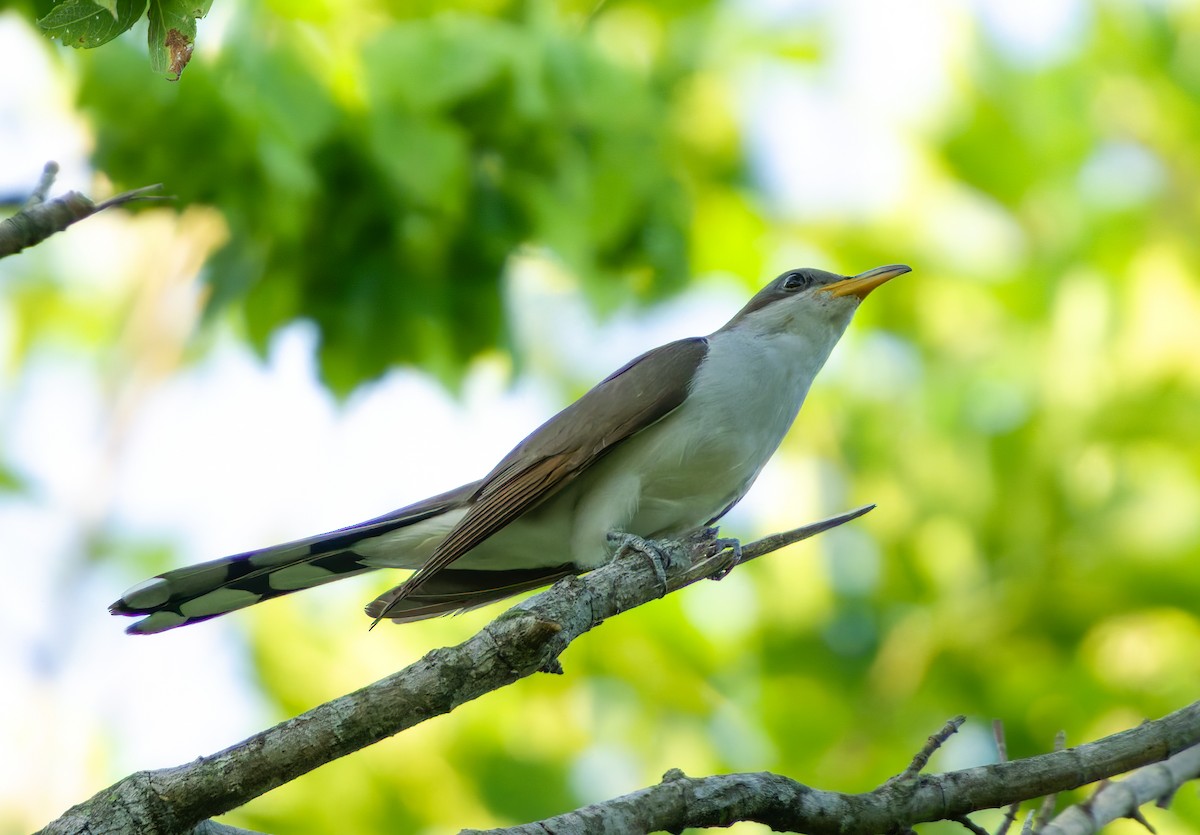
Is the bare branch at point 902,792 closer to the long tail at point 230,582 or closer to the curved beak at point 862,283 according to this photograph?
the long tail at point 230,582

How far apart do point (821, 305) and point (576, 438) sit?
4.80 feet

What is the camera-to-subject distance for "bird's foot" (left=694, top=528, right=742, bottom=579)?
3.41 metres

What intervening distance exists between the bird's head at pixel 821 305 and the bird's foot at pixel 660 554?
60.3 inches

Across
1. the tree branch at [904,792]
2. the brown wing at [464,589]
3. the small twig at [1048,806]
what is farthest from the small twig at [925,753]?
the brown wing at [464,589]

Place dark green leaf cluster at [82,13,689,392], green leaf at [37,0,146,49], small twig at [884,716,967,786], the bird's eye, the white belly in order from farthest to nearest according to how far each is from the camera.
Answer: the bird's eye
dark green leaf cluster at [82,13,689,392]
the white belly
small twig at [884,716,967,786]
green leaf at [37,0,146,49]

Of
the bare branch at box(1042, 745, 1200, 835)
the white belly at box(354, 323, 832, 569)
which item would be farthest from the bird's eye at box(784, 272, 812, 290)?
the bare branch at box(1042, 745, 1200, 835)

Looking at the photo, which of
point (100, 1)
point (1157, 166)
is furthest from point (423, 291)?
point (1157, 166)

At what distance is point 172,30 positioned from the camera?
2.05 metres

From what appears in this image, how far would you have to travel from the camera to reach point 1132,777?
134 inches

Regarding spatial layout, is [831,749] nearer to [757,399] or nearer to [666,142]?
[757,399]

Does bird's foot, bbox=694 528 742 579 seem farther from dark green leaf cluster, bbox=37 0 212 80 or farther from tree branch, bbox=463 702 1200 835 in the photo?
dark green leaf cluster, bbox=37 0 212 80

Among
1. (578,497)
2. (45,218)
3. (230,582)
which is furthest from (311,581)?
(45,218)

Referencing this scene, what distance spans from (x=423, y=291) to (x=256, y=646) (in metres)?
3.40

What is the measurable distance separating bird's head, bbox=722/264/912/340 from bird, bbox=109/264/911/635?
294 mm
